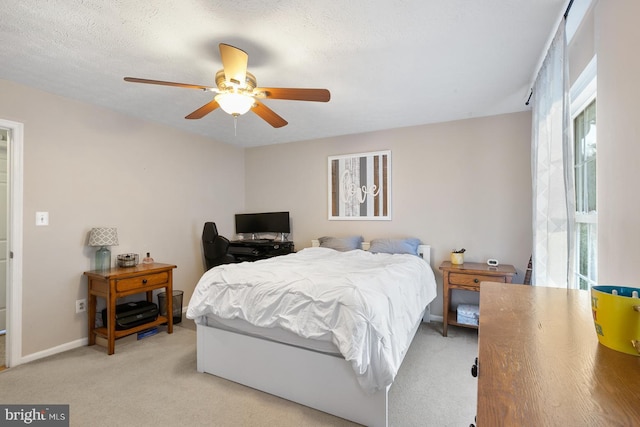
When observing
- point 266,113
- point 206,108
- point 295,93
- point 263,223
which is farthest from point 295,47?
point 263,223

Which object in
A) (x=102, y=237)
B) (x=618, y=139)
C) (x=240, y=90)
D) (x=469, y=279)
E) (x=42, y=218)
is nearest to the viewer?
(x=618, y=139)

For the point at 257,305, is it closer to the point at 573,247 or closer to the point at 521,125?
the point at 573,247

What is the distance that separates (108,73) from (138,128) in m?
1.12

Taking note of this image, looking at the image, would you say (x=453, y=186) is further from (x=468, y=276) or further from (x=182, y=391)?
(x=182, y=391)

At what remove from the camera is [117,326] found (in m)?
2.85

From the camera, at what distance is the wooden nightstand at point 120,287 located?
2705mm

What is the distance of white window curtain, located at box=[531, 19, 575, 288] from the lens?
161 centimetres

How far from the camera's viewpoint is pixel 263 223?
4.52 metres

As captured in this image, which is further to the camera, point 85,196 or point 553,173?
point 85,196

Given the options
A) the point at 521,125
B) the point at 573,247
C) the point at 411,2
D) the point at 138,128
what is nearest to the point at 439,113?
the point at 521,125

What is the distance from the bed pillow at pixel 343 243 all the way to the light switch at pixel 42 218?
2.80 metres

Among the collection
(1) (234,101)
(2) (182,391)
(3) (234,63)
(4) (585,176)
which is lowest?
(2) (182,391)

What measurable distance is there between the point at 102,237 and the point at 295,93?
237 centimetres

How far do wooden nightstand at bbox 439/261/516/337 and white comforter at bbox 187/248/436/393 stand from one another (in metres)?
0.58
